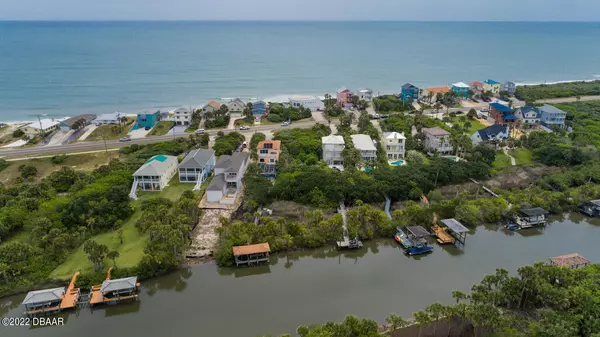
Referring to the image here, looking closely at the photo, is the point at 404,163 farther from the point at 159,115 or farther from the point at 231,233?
the point at 159,115

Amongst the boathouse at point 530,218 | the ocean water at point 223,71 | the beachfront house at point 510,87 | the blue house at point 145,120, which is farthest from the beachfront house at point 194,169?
the beachfront house at point 510,87

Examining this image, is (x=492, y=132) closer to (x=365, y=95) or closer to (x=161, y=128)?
(x=365, y=95)

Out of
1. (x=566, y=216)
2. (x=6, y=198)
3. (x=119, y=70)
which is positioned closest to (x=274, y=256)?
(x=6, y=198)

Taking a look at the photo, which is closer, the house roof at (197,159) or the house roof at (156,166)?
the house roof at (156,166)

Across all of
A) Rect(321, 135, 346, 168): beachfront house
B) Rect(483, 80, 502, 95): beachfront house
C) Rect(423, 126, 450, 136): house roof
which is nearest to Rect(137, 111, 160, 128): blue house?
Rect(321, 135, 346, 168): beachfront house

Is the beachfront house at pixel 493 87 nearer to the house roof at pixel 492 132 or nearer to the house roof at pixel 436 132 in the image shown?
the house roof at pixel 492 132

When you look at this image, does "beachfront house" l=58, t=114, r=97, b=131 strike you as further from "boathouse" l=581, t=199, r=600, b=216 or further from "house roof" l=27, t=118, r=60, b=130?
"boathouse" l=581, t=199, r=600, b=216

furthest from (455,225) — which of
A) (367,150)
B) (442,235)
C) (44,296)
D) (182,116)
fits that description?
(182,116)
